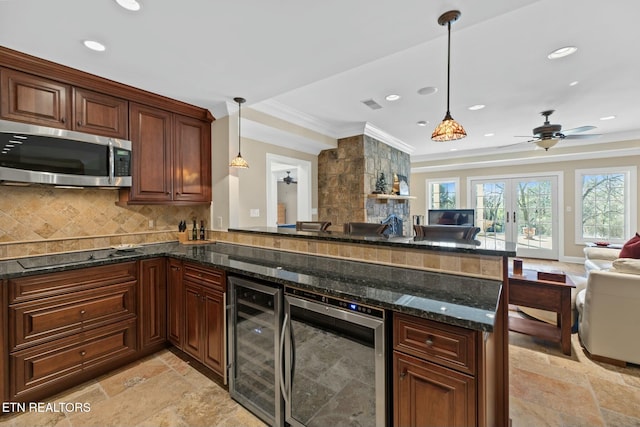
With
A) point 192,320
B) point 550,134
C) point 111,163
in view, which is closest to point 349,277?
point 192,320

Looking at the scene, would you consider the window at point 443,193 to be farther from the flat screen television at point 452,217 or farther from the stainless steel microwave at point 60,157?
the stainless steel microwave at point 60,157

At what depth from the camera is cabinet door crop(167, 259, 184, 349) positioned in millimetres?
2502

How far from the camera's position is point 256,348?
1.92 metres

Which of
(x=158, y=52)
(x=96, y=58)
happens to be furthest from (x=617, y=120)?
(x=96, y=58)

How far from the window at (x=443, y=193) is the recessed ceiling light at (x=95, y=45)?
8002mm

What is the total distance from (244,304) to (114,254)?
1.47m

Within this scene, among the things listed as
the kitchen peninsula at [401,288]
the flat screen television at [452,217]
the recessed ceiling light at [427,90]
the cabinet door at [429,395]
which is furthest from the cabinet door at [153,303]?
the flat screen television at [452,217]

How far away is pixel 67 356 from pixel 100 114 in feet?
6.60

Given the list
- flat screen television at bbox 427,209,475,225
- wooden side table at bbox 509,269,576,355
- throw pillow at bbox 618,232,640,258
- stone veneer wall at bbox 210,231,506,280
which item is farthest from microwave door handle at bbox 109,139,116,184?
flat screen television at bbox 427,209,475,225

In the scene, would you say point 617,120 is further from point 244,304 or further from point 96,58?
point 96,58

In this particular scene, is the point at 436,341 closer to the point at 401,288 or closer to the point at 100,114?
the point at 401,288

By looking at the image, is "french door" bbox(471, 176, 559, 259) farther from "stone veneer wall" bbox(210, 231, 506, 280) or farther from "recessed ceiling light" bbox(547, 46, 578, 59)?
"stone veneer wall" bbox(210, 231, 506, 280)

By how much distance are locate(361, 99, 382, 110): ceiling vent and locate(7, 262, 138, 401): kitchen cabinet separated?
314 cm

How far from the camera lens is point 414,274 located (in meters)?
1.73
